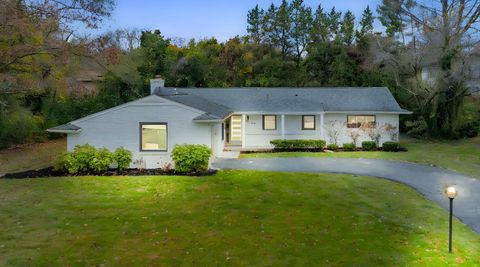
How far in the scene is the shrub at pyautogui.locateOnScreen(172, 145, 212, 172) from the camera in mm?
16628

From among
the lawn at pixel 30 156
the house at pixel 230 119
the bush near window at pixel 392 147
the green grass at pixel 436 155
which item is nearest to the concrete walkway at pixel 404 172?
the green grass at pixel 436 155

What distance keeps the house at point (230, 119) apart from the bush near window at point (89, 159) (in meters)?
0.80

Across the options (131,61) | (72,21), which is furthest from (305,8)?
(72,21)

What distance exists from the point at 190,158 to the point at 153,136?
2.61m

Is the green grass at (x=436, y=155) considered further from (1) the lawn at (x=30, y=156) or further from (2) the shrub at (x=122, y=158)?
(1) the lawn at (x=30, y=156)

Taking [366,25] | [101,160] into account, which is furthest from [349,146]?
[366,25]

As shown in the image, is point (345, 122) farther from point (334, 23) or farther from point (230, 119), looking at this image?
point (334, 23)

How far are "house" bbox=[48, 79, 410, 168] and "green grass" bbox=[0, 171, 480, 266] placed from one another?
337 centimetres

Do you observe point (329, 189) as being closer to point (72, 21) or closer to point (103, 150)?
point (103, 150)

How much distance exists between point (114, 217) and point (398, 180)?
34.2 ft

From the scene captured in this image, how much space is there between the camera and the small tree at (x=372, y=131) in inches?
1003

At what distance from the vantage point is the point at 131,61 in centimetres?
3803

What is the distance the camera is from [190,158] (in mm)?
16625

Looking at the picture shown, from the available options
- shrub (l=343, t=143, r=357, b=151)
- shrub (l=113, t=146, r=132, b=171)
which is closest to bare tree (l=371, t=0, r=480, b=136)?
shrub (l=343, t=143, r=357, b=151)
